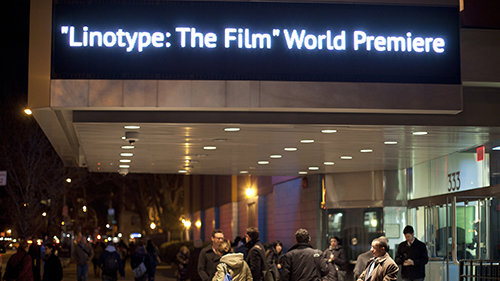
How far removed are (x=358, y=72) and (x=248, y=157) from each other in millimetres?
6708

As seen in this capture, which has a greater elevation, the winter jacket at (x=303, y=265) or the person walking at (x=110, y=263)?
the winter jacket at (x=303, y=265)

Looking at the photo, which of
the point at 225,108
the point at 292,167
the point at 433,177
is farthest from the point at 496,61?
the point at 292,167

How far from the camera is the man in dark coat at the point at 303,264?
9.77m

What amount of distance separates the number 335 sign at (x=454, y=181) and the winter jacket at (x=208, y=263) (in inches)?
329

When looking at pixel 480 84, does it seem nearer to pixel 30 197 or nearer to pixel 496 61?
pixel 496 61

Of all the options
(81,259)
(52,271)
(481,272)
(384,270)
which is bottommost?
(81,259)

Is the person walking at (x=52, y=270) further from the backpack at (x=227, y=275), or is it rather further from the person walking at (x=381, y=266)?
the person walking at (x=381, y=266)

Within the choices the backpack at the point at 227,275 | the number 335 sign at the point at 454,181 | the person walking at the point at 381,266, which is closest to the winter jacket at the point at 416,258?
the number 335 sign at the point at 454,181

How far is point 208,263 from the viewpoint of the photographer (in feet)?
33.6

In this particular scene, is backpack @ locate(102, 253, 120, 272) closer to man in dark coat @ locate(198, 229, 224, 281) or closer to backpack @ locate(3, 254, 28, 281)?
backpack @ locate(3, 254, 28, 281)

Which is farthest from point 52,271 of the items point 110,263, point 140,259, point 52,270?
point 140,259

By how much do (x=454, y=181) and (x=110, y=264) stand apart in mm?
9232

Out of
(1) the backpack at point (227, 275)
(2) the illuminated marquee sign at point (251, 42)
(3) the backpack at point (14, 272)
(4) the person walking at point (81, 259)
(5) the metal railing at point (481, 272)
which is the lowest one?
(4) the person walking at point (81, 259)

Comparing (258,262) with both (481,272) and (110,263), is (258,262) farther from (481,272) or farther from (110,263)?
(110,263)
